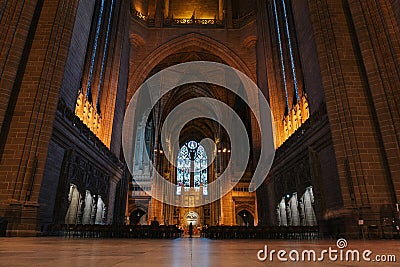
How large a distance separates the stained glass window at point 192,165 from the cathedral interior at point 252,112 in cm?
2177

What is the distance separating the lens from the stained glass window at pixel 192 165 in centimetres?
4153

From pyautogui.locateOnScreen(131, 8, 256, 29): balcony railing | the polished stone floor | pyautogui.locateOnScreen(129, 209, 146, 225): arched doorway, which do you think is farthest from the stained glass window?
the polished stone floor

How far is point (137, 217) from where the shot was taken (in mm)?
28641

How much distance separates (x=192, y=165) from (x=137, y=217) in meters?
15.5

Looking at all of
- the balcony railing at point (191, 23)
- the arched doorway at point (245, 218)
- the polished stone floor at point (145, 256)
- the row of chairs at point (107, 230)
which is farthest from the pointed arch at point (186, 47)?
the polished stone floor at point (145, 256)

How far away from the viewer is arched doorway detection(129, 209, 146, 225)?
1105 inches

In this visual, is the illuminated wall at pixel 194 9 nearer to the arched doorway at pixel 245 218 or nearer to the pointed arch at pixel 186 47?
the pointed arch at pixel 186 47

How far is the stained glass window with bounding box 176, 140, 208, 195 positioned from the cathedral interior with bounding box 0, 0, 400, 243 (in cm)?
2177

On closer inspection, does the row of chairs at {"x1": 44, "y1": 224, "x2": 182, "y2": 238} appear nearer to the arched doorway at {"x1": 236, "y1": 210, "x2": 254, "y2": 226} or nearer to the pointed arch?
the pointed arch

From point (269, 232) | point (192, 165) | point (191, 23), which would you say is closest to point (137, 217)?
point (192, 165)

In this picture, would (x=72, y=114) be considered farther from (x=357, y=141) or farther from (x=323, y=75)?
(x=357, y=141)

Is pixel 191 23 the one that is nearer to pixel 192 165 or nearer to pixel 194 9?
pixel 194 9

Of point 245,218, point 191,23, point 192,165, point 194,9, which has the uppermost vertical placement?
point 194,9

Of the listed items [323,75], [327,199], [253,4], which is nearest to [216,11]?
[253,4]
